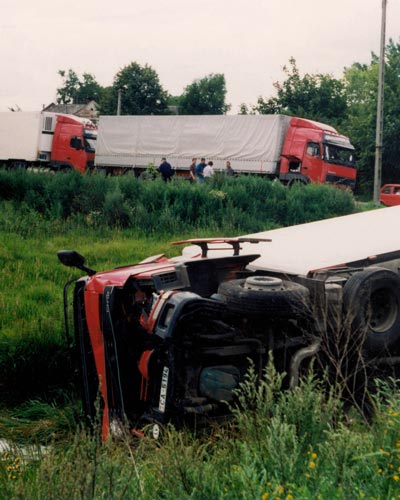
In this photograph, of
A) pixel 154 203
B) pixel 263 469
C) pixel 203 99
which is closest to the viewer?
pixel 263 469

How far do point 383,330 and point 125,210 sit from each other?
9499 millimetres

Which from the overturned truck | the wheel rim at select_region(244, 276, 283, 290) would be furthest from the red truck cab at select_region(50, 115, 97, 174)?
the wheel rim at select_region(244, 276, 283, 290)

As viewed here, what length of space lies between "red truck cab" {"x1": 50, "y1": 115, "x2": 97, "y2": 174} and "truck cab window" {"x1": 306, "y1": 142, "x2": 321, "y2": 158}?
10.6 metres

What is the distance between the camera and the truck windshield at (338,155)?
27.6 metres

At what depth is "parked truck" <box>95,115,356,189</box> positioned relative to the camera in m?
27.6

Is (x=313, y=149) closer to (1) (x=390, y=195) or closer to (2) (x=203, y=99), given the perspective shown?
(1) (x=390, y=195)

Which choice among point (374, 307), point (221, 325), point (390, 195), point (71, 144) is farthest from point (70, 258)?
point (390, 195)

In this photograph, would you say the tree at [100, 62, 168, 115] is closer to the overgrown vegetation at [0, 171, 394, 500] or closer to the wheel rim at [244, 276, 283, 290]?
the overgrown vegetation at [0, 171, 394, 500]

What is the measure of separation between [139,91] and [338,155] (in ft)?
124

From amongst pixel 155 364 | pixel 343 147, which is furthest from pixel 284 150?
pixel 155 364

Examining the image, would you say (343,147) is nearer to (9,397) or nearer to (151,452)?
(9,397)

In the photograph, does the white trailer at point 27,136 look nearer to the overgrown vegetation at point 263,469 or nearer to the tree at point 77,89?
the overgrown vegetation at point 263,469

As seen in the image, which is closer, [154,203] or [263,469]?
[263,469]

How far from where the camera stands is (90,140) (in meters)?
33.4
